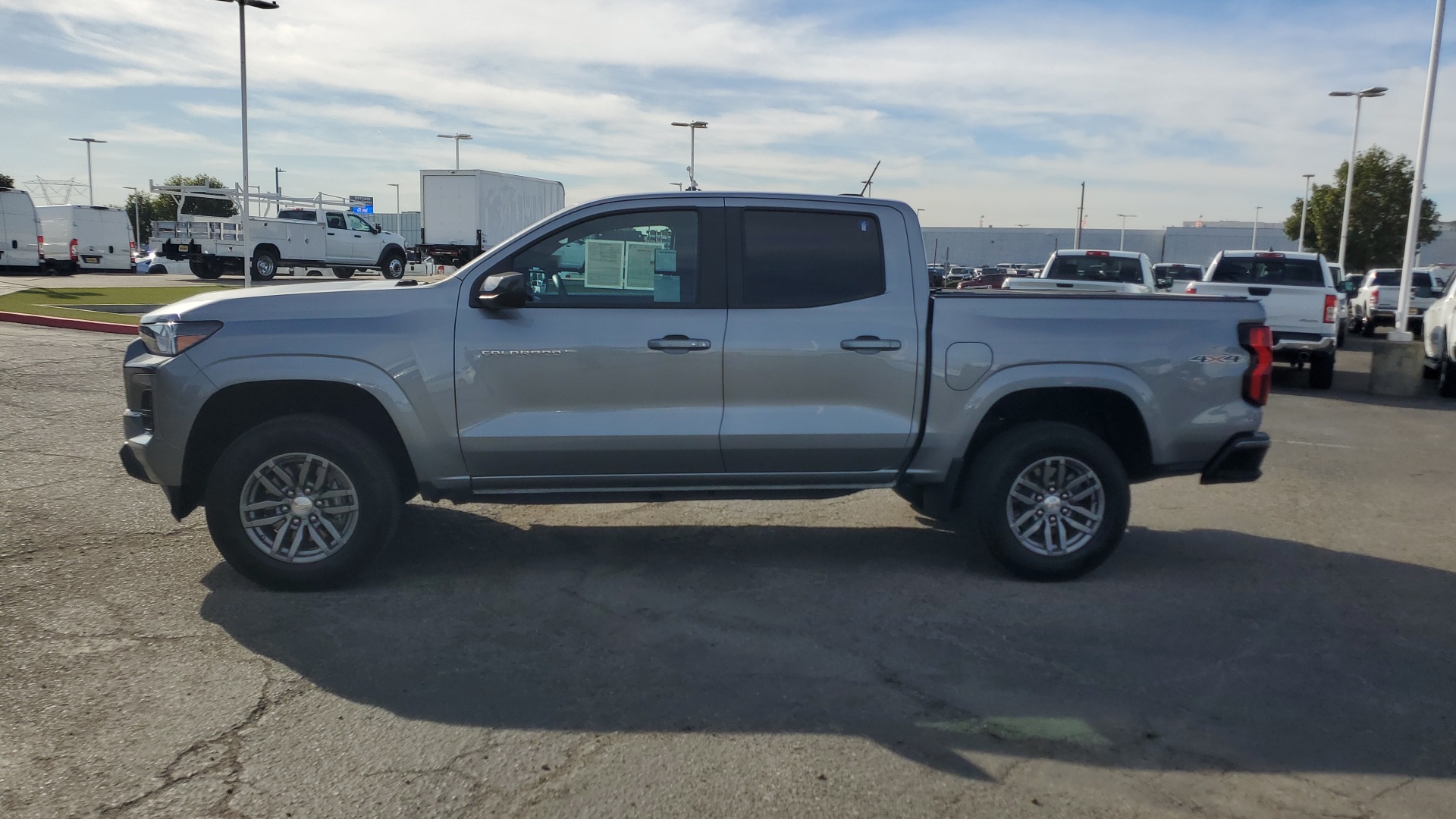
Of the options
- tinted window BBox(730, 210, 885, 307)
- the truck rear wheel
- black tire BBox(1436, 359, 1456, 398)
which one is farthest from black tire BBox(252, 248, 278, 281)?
tinted window BBox(730, 210, 885, 307)

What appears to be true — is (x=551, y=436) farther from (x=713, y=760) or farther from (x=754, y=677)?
(x=713, y=760)

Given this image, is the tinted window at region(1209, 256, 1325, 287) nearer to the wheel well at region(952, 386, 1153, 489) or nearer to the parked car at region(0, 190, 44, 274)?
the wheel well at region(952, 386, 1153, 489)

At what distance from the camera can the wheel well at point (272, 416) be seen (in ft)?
17.4

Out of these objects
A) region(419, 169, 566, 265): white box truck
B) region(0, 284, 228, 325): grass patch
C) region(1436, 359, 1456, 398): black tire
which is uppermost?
region(419, 169, 566, 265): white box truck

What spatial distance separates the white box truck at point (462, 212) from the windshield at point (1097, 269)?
20294 mm

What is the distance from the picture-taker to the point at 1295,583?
5836 millimetres

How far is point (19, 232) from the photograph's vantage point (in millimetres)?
35531

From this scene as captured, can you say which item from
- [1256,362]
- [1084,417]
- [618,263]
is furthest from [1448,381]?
[618,263]

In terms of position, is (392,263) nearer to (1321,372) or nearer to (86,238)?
(86,238)

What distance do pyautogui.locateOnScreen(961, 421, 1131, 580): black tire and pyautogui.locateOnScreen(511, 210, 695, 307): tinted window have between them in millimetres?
1759

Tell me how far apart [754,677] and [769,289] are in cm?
206

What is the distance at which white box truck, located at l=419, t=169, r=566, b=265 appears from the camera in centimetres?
3456

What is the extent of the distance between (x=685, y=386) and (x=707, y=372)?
0.42ft

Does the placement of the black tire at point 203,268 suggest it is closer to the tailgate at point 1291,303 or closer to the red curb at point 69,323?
the red curb at point 69,323
